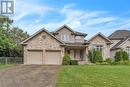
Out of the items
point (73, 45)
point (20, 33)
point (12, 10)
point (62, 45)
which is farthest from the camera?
point (20, 33)

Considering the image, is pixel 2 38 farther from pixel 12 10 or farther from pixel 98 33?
pixel 98 33

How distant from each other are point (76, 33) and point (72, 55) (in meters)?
3.79

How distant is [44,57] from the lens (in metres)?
49.6

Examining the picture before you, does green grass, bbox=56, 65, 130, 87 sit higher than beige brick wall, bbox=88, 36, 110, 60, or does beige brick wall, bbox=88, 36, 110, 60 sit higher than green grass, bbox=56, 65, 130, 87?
beige brick wall, bbox=88, 36, 110, 60

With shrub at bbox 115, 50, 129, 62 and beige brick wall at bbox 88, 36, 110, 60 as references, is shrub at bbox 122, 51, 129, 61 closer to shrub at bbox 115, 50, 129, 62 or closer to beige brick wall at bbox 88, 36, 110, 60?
shrub at bbox 115, 50, 129, 62

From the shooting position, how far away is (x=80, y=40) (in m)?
56.2

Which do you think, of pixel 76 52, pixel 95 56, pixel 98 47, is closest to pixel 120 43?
pixel 98 47

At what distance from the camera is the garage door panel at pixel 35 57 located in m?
49.5

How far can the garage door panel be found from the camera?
49531mm

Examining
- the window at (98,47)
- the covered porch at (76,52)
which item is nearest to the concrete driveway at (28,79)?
the window at (98,47)

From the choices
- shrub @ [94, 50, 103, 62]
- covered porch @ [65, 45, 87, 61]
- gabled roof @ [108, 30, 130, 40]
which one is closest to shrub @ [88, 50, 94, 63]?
shrub @ [94, 50, 103, 62]

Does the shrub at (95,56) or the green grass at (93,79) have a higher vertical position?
the shrub at (95,56)

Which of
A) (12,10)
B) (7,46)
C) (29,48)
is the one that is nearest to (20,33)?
(7,46)

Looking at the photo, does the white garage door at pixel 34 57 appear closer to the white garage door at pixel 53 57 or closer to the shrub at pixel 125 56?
the white garage door at pixel 53 57
